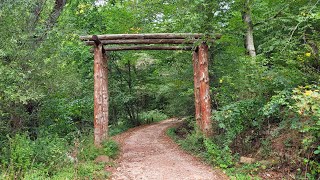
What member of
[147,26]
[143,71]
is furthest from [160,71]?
[147,26]

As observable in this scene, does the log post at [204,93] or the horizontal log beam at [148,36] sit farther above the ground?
the horizontal log beam at [148,36]

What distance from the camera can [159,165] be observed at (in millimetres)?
6398

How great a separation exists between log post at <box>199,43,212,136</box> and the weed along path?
3.44ft

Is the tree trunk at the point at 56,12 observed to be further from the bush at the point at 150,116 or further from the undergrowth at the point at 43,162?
the bush at the point at 150,116

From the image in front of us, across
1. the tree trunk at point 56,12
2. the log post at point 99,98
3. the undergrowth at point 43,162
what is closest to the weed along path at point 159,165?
A: the undergrowth at point 43,162

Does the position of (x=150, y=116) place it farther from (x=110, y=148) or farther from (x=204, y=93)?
(x=110, y=148)

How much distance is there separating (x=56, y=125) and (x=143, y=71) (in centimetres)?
775

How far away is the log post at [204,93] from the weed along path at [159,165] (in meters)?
1.05

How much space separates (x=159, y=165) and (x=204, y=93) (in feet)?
8.39

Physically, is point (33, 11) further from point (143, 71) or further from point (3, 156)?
point (143, 71)

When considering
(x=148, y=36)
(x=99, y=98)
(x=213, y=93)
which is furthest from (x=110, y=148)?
(x=213, y=93)

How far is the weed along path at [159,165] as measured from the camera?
5.52 metres

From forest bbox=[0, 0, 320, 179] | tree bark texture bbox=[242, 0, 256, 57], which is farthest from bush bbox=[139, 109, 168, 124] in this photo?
tree bark texture bbox=[242, 0, 256, 57]

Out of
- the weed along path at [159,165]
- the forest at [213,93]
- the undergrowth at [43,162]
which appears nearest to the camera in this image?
the undergrowth at [43,162]
